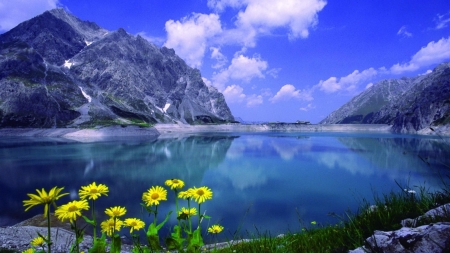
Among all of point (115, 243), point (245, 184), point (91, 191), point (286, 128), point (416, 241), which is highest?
point (91, 191)

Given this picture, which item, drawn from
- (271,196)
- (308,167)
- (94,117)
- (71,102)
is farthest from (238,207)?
(71,102)

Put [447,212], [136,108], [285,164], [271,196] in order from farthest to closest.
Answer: [136,108], [285,164], [271,196], [447,212]

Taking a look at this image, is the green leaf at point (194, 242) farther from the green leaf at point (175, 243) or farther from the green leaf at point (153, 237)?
the green leaf at point (153, 237)

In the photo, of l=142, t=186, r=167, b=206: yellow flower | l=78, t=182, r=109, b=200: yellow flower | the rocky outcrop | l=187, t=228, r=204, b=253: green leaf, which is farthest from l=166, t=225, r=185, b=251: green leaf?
the rocky outcrop

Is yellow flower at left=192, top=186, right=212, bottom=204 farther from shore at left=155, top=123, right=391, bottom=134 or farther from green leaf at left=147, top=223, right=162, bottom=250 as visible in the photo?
shore at left=155, top=123, right=391, bottom=134

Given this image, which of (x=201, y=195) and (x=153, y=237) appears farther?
(x=201, y=195)

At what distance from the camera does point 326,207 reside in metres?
18.1

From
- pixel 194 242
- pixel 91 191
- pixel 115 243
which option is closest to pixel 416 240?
pixel 194 242

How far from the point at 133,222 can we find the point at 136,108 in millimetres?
206507

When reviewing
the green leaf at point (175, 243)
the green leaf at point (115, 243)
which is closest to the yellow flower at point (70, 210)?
the green leaf at point (115, 243)

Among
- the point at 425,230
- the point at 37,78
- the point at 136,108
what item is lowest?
the point at 425,230

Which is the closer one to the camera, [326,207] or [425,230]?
[425,230]

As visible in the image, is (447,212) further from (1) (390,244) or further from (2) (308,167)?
(2) (308,167)

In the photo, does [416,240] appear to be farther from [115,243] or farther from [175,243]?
[115,243]
